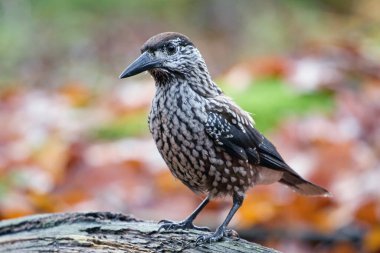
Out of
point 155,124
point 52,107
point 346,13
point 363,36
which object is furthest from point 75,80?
point 155,124

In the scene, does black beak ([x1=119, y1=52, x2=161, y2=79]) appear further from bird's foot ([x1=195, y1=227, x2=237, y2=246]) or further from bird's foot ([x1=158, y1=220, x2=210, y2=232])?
bird's foot ([x1=195, y1=227, x2=237, y2=246])

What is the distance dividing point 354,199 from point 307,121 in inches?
61.8

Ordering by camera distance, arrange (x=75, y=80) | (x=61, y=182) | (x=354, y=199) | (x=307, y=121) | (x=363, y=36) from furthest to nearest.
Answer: (x=363, y=36), (x=75, y=80), (x=307, y=121), (x=61, y=182), (x=354, y=199)

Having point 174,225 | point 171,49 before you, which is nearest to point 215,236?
point 174,225

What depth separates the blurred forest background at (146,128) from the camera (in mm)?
6469

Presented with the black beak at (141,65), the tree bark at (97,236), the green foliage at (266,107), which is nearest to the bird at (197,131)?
the black beak at (141,65)

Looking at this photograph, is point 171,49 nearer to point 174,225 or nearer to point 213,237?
point 174,225

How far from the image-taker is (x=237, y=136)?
16.0 ft

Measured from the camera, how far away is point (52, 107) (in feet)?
31.3

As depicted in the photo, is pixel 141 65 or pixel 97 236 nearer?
pixel 97 236

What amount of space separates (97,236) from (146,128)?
4.30 metres

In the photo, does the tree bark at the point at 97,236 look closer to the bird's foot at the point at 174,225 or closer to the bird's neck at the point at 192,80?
the bird's foot at the point at 174,225

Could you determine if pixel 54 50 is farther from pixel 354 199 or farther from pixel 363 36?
pixel 354 199

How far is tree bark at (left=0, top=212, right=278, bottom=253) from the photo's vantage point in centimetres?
430
